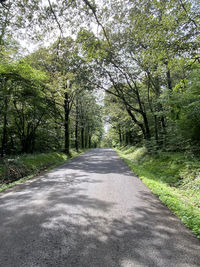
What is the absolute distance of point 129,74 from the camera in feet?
40.1

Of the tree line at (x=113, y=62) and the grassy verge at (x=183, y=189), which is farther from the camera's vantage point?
the tree line at (x=113, y=62)

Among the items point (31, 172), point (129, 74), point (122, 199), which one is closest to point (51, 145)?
point (31, 172)

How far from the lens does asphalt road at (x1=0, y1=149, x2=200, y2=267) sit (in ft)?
6.61

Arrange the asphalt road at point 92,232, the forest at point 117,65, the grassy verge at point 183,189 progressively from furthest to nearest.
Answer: the forest at point 117,65 → the grassy verge at point 183,189 → the asphalt road at point 92,232

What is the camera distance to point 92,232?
262 centimetres

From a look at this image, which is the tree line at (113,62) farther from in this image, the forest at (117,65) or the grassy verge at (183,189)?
the grassy verge at (183,189)

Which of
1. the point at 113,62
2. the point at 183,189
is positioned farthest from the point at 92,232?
the point at 113,62

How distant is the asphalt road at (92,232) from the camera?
2016 millimetres

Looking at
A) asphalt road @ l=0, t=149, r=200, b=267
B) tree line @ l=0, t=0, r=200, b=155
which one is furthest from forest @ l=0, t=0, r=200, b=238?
asphalt road @ l=0, t=149, r=200, b=267

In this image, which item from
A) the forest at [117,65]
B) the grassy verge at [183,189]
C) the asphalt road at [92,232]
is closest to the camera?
the asphalt road at [92,232]

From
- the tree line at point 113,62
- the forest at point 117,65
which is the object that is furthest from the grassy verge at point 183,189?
the tree line at point 113,62

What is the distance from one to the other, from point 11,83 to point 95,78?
6.86 m

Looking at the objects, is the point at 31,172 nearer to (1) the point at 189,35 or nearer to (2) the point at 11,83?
(2) the point at 11,83

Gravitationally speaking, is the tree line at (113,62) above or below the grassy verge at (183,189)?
above
